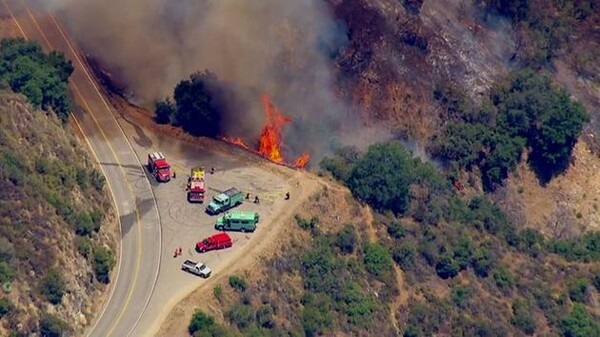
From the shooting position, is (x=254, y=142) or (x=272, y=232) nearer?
(x=272, y=232)

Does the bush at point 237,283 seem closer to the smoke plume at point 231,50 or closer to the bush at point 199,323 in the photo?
the bush at point 199,323

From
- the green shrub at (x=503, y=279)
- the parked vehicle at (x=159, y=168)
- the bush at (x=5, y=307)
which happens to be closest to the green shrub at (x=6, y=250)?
the bush at (x=5, y=307)

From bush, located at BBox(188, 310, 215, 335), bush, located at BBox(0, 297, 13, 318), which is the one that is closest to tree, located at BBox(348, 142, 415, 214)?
bush, located at BBox(188, 310, 215, 335)

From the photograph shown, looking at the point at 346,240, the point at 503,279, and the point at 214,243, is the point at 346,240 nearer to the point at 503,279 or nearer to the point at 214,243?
the point at 214,243

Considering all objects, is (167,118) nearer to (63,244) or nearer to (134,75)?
(134,75)

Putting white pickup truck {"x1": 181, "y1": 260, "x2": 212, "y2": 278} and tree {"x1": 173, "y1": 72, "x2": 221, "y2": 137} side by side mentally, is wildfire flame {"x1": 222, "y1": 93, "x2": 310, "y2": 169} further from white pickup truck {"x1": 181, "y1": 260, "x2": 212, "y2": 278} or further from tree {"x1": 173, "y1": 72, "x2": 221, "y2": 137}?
white pickup truck {"x1": 181, "y1": 260, "x2": 212, "y2": 278}

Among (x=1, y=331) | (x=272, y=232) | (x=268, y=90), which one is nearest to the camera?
(x=1, y=331)

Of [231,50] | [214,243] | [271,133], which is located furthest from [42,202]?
[231,50]

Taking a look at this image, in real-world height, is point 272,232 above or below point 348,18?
below

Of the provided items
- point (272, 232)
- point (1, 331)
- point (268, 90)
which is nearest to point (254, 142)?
point (268, 90)
